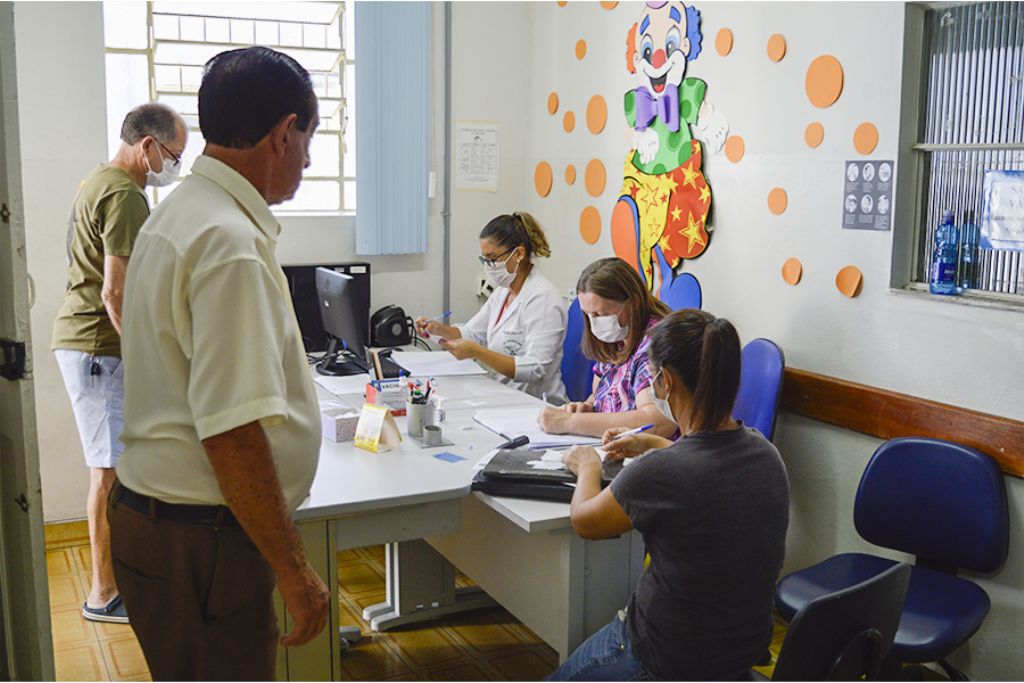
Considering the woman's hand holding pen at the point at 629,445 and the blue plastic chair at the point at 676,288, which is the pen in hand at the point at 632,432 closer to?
the woman's hand holding pen at the point at 629,445

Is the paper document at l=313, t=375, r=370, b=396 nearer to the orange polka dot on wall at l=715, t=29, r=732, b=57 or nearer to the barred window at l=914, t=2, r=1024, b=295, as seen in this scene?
the orange polka dot on wall at l=715, t=29, r=732, b=57

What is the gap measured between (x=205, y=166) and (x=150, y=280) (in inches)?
8.3

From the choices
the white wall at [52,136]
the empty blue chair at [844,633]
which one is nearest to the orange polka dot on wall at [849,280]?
the empty blue chair at [844,633]

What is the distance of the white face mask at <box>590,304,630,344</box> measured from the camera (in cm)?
297

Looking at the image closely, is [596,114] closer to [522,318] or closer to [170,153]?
[522,318]

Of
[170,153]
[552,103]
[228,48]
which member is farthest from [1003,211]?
[228,48]

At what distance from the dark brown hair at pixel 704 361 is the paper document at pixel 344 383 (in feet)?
5.72

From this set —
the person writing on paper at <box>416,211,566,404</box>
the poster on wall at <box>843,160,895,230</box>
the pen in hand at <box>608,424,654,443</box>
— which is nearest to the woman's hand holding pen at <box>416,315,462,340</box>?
the person writing on paper at <box>416,211,566,404</box>

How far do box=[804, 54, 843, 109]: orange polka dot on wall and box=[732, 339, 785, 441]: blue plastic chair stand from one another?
2.64ft

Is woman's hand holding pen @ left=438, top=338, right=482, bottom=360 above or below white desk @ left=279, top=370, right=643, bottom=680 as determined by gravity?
above

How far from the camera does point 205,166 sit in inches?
62.4

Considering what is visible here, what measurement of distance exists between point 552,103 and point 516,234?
1299 millimetres

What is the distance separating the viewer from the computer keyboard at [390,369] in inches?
142

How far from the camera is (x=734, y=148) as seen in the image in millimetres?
Result: 3564
